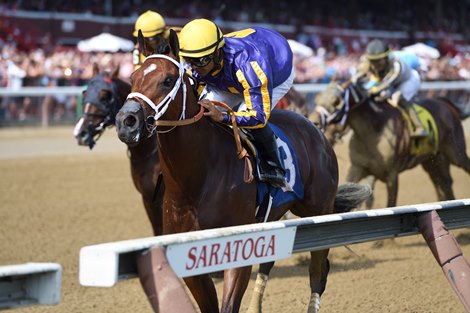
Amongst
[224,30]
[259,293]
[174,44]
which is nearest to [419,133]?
[259,293]

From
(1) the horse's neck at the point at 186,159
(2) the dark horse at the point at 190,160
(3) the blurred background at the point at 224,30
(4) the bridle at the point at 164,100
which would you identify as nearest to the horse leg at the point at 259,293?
(2) the dark horse at the point at 190,160

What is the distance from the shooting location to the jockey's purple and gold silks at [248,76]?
14.4ft

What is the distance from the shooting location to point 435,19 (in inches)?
1471

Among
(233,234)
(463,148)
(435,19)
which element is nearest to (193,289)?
(233,234)

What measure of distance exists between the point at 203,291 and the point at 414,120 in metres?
5.15

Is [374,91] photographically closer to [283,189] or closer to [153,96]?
[283,189]

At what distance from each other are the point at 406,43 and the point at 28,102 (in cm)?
2145

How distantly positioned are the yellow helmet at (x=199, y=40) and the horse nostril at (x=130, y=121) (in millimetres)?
643

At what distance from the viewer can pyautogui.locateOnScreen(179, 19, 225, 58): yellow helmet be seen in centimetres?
427

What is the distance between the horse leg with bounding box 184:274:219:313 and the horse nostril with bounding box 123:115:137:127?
36.6 inches

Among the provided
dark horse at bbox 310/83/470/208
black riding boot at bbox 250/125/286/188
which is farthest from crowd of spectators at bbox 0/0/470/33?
black riding boot at bbox 250/125/286/188

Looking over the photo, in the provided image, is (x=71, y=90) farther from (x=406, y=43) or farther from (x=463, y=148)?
(x=406, y=43)

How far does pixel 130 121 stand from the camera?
3.79 meters

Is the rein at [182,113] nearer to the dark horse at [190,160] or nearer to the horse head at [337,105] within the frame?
the dark horse at [190,160]
